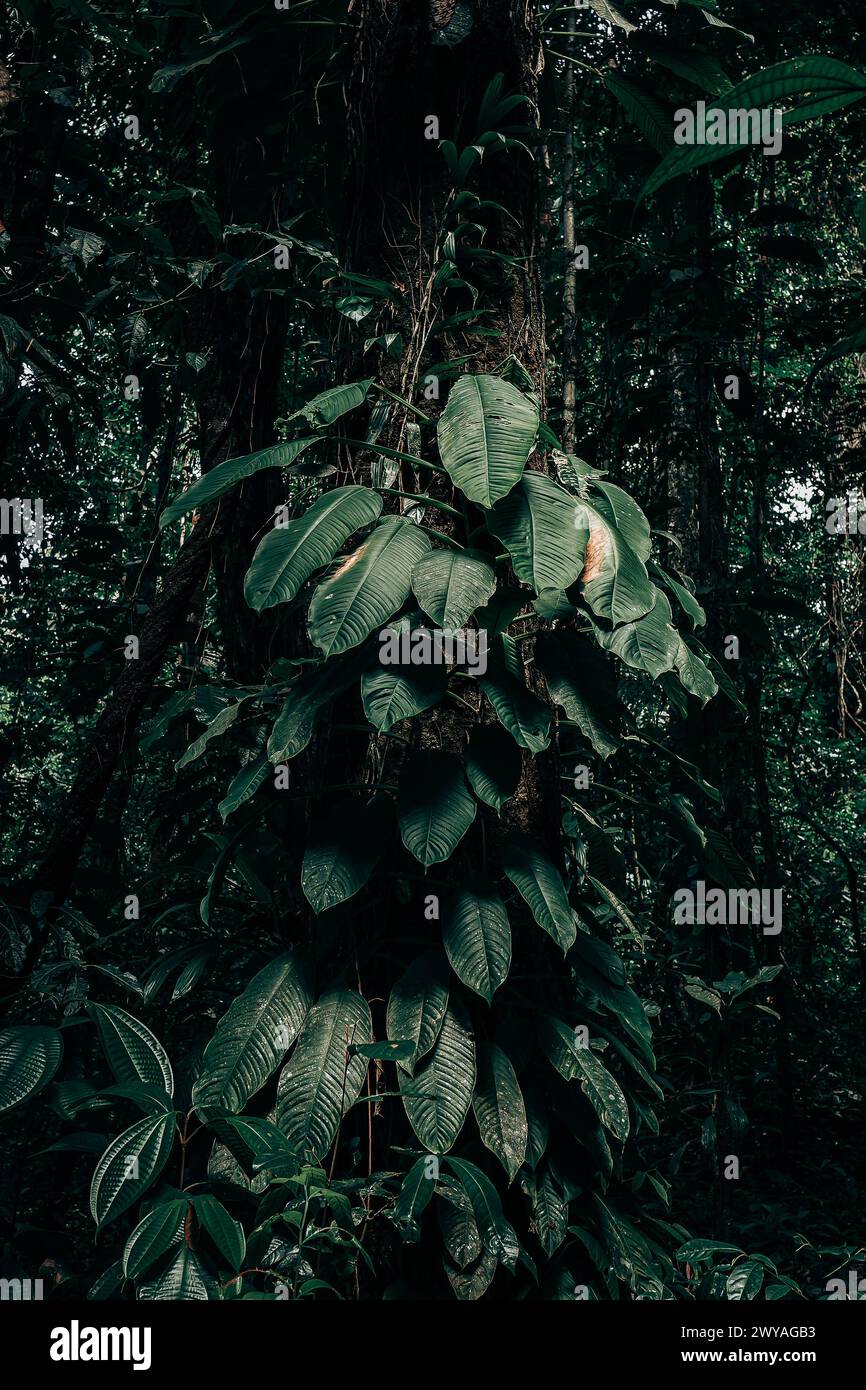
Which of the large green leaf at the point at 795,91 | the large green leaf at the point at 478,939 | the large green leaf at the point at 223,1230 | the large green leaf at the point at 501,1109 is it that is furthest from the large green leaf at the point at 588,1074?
the large green leaf at the point at 795,91

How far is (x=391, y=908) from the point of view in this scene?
165cm

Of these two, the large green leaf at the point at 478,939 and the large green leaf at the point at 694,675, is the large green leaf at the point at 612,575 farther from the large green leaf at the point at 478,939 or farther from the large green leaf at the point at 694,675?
the large green leaf at the point at 478,939

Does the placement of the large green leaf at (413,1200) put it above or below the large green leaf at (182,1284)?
above

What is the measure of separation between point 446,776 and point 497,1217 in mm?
568

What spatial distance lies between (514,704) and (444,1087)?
1.68 ft

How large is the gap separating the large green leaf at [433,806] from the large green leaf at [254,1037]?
290 millimetres

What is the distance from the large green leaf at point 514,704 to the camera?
4.83ft

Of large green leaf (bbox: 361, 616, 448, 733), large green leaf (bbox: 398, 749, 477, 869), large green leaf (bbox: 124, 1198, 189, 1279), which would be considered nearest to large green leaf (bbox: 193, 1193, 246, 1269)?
large green leaf (bbox: 124, 1198, 189, 1279)

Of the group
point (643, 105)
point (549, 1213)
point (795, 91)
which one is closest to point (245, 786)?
point (549, 1213)

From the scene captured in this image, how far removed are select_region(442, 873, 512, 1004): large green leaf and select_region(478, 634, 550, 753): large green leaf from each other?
22cm

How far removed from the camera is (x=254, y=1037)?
150cm

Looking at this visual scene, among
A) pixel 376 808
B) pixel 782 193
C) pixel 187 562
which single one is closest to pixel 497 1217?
pixel 376 808

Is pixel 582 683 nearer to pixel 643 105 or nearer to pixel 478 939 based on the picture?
pixel 478 939
